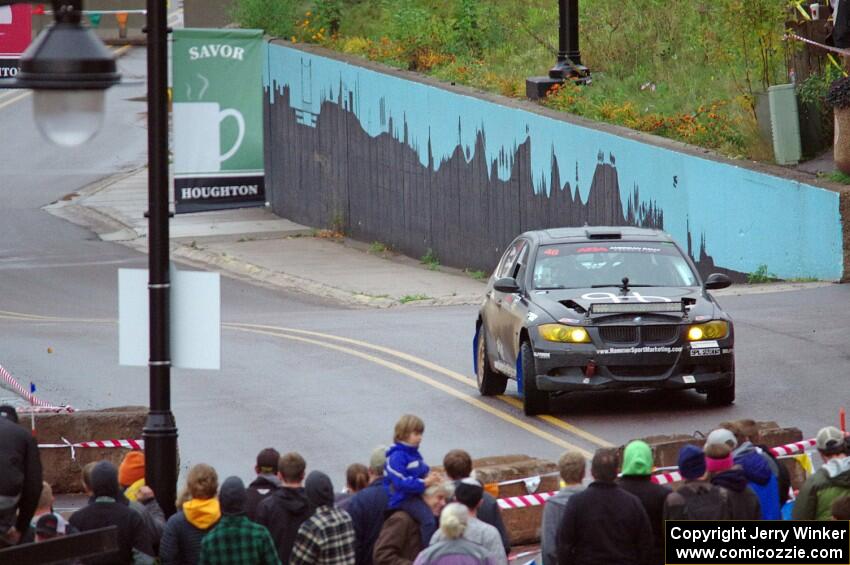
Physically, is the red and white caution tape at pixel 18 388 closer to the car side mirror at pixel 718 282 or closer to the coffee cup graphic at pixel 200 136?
the car side mirror at pixel 718 282

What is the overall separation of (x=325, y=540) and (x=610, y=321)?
25.3ft

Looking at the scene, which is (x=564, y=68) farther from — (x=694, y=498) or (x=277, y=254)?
(x=694, y=498)

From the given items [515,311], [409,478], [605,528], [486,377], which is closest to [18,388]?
[486,377]

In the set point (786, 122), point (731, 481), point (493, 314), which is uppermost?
point (786, 122)

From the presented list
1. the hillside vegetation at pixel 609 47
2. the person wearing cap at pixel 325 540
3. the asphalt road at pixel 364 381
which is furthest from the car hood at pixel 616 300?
the hillside vegetation at pixel 609 47

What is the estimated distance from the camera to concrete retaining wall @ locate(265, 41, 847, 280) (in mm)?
26172

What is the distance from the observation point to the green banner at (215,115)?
10781mm

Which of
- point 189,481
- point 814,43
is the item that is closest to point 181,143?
point 189,481

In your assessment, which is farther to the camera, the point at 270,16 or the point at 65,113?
the point at 270,16

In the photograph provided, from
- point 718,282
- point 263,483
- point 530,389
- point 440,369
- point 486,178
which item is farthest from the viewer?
point 486,178

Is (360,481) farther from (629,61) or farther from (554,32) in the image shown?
(554,32)

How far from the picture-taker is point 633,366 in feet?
53.0

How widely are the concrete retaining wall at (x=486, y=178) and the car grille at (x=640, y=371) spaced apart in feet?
30.2

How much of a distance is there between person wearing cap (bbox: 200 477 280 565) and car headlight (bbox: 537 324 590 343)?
7720mm
